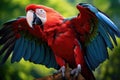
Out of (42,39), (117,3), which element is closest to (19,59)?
(42,39)

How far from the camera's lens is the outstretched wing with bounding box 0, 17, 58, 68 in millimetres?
2010

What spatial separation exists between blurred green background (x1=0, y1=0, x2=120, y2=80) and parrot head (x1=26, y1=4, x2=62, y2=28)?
72mm

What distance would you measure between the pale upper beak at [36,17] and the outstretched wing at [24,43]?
42 mm

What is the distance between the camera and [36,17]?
6.38ft

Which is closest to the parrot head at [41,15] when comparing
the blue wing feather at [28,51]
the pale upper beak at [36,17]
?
the pale upper beak at [36,17]

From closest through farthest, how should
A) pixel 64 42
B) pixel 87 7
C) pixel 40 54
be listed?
1. pixel 87 7
2. pixel 64 42
3. pixel 40 54

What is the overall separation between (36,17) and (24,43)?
0.19 meters

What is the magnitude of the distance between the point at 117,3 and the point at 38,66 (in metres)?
0.57

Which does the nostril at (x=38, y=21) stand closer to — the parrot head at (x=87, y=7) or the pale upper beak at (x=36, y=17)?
the pale upper beak at (x=36, y=17)

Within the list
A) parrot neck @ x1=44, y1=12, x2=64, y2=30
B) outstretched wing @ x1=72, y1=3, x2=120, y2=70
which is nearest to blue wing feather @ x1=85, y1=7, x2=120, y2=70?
outstretched wing @ x1=72, y1=3, x2=120, y2=70

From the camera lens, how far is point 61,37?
192cm

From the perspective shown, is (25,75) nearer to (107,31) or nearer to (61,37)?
(61,37)

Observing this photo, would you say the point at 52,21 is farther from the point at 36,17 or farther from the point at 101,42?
the point at 101,42

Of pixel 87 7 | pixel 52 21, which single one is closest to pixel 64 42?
pixel 52 21
